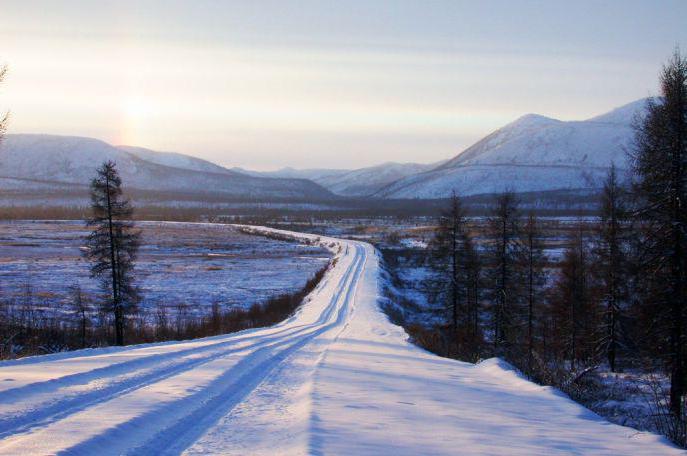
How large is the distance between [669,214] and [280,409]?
1561 cm

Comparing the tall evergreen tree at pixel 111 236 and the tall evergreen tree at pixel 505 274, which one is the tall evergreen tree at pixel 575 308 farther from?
the tall evergreen tree at pixel 111 236

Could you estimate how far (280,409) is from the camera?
7828mm

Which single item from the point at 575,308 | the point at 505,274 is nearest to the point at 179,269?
the point at 505,274

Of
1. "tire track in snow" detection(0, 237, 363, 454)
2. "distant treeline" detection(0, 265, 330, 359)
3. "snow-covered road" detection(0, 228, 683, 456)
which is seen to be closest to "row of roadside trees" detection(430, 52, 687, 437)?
"snow-covered road" detection(0, 228, 683, 456)

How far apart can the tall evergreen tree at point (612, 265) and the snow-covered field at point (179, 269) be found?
22.8m

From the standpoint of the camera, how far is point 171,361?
11.1 metres

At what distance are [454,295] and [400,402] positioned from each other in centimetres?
2548

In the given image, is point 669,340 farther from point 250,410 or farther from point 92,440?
point 92,440

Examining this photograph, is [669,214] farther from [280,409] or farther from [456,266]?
[456,266]

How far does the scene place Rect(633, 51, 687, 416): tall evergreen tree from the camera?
1752 cm

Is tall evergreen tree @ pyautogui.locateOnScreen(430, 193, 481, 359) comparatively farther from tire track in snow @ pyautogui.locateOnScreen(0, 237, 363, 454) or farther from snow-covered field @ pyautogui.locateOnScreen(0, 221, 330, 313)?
tire track in snow @ pyautogui.locateOnScreen(0, 237, 363, 454)

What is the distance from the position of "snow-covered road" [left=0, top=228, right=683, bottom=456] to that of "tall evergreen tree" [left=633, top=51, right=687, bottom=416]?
345 inches

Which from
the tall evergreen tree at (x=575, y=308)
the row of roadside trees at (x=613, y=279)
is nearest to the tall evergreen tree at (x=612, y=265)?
the row of roadside trees at (x=613, y=279)

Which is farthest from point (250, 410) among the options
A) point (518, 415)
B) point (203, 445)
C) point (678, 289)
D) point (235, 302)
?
point (235, 302)
